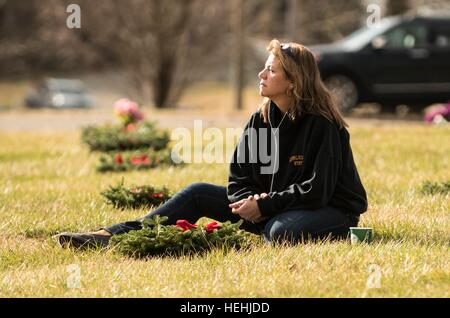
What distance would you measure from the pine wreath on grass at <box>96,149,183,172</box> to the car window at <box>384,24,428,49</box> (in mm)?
8232

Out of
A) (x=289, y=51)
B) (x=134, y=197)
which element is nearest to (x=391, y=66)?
(x=134, y=197)

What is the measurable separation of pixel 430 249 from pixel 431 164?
13.6 feet

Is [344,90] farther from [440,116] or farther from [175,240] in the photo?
[175,240]

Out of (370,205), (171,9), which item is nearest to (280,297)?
(370,205)

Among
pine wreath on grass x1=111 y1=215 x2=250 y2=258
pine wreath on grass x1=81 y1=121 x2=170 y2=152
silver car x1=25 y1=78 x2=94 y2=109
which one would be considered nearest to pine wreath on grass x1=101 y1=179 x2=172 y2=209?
pine wreath on grass x1=111 y1=215 x2=250 y2=258

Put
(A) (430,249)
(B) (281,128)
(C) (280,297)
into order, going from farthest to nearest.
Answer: (B) (281,128)
(A) (430,249)
(C) (280,297)

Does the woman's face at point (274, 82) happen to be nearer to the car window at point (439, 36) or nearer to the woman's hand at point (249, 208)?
the woman's hand at point (249, 208)

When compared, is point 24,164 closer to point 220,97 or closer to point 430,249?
point 430,249

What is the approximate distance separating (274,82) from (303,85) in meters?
0.17

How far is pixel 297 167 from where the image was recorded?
5.41 m

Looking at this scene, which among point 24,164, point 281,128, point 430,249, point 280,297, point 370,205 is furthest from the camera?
point 24,164

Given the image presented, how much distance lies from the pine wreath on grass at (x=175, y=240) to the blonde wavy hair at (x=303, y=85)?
796mm

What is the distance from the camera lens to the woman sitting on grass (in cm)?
530
